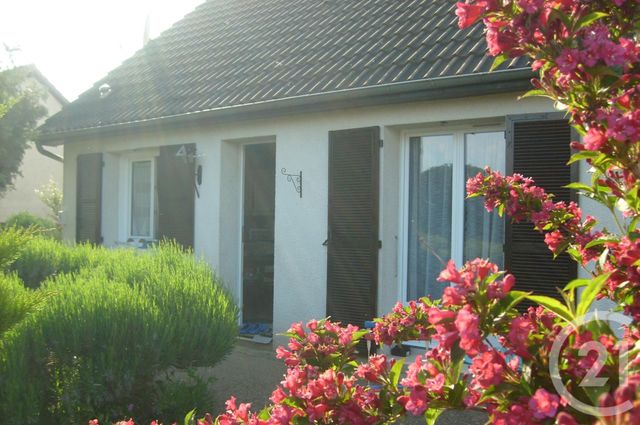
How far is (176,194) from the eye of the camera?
358 inches

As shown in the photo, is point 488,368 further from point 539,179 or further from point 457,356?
point 539,179

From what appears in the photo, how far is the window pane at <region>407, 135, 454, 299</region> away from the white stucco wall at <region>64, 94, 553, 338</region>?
15 cm

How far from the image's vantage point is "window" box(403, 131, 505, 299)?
6516 mm

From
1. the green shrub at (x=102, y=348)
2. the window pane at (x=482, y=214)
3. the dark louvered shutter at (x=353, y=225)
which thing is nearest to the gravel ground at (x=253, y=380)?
the green shrub at (x=102, y=348)

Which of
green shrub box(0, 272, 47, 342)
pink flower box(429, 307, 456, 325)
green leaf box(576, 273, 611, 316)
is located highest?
green leaf box(576, 273, 611, 316)

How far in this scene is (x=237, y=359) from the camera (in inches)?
290

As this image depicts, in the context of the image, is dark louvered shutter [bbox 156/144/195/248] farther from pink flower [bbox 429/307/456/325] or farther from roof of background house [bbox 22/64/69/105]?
roof of background house [bbox 22/64/69/105]

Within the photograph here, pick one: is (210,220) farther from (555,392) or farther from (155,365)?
(555,392)

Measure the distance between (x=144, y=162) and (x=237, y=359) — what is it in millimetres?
4165

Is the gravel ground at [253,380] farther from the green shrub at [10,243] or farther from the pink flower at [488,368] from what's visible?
the pink flower at [488,368]

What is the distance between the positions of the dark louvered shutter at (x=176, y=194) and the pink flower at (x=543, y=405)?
25.0 feet

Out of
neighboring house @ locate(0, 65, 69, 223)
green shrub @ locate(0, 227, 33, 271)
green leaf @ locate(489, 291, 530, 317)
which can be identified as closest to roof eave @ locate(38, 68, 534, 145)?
green shrub @ locate(0, 227, 33, 271)

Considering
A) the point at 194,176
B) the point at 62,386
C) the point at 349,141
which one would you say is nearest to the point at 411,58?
the point at 349,141

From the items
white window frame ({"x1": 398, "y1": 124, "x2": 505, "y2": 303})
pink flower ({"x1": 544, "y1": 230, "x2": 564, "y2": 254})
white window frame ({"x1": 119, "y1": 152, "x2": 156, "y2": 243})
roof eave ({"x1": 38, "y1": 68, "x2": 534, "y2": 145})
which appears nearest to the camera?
pink flower ({"x1": 544, "y1": 230, "x2": 564, "y2": 254})
